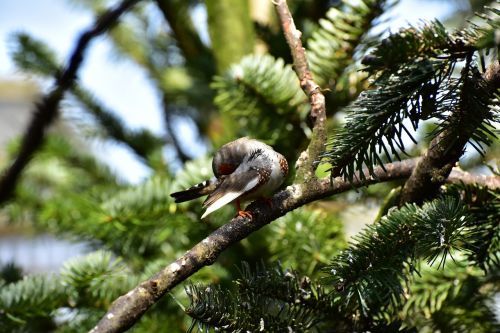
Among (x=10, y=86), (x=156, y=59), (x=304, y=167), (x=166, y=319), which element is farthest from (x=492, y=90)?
(x=10, y=86)

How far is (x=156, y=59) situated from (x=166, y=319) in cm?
107

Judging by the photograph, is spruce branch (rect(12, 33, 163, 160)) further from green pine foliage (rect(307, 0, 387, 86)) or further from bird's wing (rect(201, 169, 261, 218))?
bird's wing (rect(201, 169, 261, 218))

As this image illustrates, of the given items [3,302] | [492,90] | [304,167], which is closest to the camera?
[492,90]

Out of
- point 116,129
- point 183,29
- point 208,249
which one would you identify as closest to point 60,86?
point 208,249

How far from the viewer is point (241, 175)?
78cm

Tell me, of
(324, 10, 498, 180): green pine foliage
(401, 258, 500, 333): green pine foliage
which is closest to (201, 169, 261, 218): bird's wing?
(324, 10, 498, 180): green pine foliage

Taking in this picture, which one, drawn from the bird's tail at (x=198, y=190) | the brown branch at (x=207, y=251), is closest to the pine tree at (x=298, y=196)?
the brown branch at (x=207, y=251)

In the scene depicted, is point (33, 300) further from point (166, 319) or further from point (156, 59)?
point (156, 59)

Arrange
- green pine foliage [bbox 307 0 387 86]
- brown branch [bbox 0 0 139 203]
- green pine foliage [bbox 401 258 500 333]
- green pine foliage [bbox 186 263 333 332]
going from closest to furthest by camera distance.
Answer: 1. brown branch [bbox 0 0 139 203]
2. green pine foliage [bbox 186 263 333 332]
3. green pine foliage [bbox 401 258 500 333]
4. green pine foliage [bbox 307 0 387 86]

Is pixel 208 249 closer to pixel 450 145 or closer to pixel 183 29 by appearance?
pixel 450 145

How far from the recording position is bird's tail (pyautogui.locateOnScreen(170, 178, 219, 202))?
78 cm

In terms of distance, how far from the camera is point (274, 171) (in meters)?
0.79

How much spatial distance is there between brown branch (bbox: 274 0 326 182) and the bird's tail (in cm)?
13

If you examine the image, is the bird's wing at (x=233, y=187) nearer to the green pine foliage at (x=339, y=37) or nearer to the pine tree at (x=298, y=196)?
the pine tree at (x=298, y=196)
